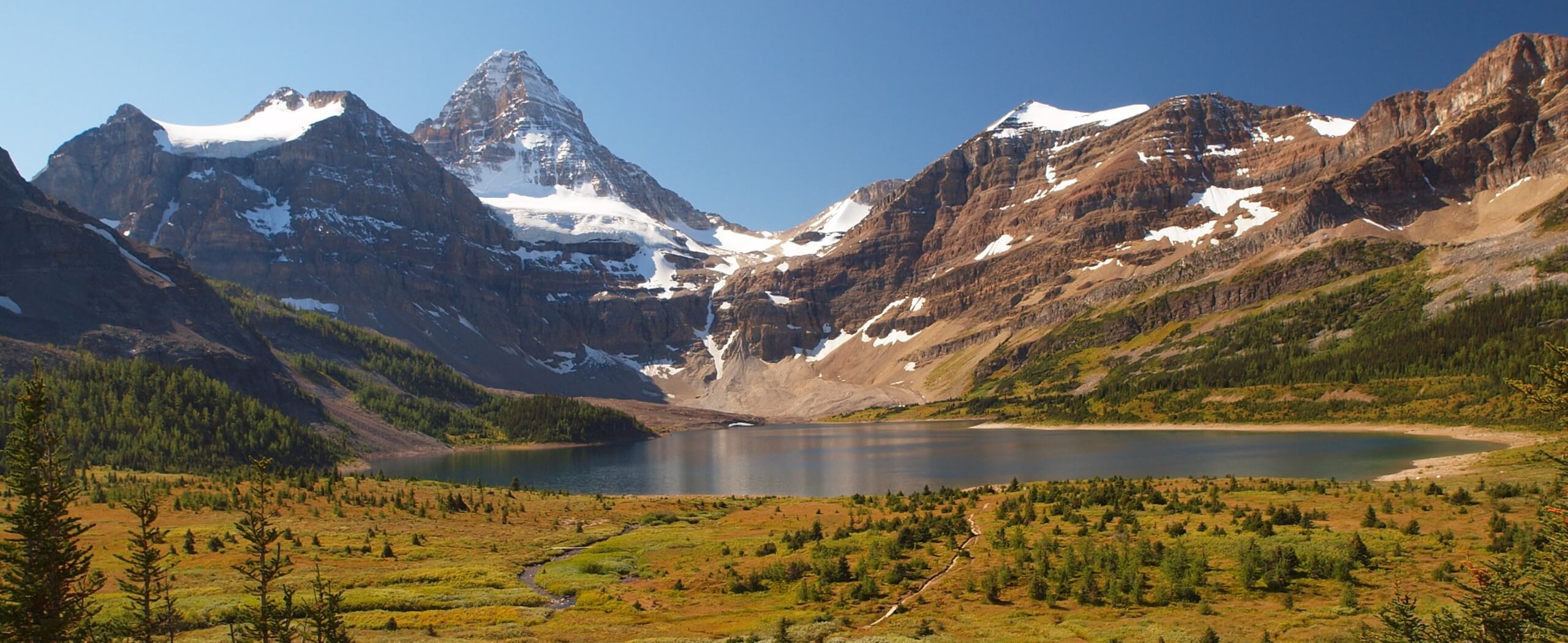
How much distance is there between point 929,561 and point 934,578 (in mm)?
2827

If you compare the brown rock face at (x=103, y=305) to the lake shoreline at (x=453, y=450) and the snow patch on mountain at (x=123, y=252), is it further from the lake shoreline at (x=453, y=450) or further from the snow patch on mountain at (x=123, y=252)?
the lake shoreline at (x=453, y=450)

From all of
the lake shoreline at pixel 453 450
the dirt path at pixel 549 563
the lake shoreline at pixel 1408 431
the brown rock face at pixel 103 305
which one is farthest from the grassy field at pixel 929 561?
the brown rock face at pixel 103 305

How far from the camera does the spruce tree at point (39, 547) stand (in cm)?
1523

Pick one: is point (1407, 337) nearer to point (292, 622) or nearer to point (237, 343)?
point (292, 622)

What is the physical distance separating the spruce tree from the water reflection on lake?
68579 mm

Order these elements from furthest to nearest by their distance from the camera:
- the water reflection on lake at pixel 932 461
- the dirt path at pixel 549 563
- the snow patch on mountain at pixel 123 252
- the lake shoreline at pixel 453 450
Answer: the snow patch on mountain at pixel 123 252
the lake shoreline at pixel 453 450
the water reflection on lake at pixel 932 461
the dirt path at pixel 549 563

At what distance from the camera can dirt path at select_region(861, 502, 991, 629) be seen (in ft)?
96.3

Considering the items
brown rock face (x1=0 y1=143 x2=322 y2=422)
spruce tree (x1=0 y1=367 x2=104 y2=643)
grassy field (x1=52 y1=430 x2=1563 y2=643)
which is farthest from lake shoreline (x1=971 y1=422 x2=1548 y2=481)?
brown rock face (x1=0 y1=143 x2=322 y2=422)

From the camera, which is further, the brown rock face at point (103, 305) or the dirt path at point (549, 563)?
the brown rock face at point (103, 305)

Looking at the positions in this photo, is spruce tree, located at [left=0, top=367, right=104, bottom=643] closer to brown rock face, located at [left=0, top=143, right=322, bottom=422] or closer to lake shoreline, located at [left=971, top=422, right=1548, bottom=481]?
lake shoreline, located at [left=971, top=422, right=1548, bottom=481]

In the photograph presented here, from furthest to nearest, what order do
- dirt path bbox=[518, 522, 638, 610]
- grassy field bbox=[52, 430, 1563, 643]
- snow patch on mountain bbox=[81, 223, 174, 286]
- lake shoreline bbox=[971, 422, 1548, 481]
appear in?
snow patch on mountain bbox=[81, 223, 174, 286], lake shoreline bbox=[971, 422, 1548, 481], dirt path bbox=[518, 522, 638, 610], grassy field bbox=[52, 430, 1563, 643]

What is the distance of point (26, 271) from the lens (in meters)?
152

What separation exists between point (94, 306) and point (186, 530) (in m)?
143

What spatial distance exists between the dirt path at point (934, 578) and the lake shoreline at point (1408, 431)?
35590 millimetres
